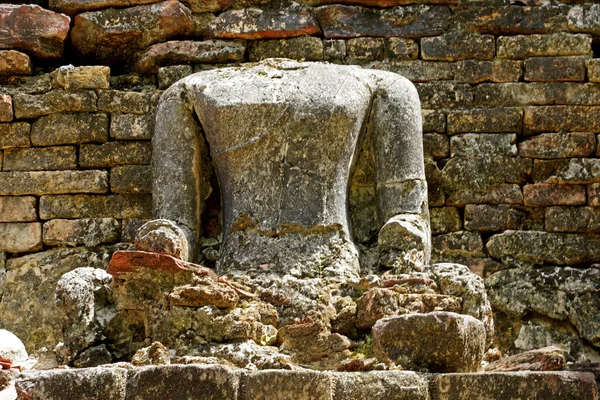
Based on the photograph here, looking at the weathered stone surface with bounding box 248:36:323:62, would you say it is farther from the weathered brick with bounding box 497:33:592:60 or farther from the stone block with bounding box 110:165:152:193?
the weathered brick with bounding box 497:33:592:60

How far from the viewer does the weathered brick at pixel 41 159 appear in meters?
7.78

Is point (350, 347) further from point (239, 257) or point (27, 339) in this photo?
point (27, 339)

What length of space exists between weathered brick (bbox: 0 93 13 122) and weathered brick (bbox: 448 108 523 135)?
9.08 ft

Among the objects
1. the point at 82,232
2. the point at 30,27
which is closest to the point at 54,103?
the point at 30,27

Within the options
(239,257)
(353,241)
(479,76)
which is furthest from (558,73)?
(239,257)

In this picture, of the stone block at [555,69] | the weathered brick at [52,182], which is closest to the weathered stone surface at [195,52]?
the weathered brick at [52,182]

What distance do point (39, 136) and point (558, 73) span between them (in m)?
3.29

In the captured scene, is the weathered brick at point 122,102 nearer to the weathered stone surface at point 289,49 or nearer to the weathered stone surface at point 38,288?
the weathered stone surface at point 289,49

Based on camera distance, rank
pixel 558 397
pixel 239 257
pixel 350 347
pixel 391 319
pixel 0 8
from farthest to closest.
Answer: pixel 0 8 → pixel 239 257 → pixel 350 347 → pixel 391 319 → pixel 558 397

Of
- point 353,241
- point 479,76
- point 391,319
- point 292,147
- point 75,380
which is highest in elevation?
point 479,76

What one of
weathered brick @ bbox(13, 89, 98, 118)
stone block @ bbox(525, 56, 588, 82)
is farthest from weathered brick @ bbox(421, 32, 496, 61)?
weathered brick @ bbox(13, 89, 98, 118)

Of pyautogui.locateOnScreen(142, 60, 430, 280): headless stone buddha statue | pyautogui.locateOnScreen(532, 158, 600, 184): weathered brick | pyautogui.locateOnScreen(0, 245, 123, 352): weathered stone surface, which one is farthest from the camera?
pyautogui.locateOnScreen(532, 158, 600, 184): weathered brick

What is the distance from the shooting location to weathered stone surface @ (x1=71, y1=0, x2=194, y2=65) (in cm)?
804

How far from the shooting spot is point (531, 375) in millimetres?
4762
